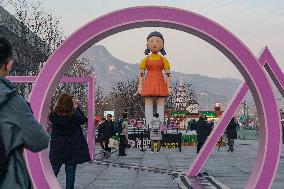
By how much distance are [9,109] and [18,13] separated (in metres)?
39.8

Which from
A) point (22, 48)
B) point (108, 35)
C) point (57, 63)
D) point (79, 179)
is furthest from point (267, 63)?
point (22, 48)

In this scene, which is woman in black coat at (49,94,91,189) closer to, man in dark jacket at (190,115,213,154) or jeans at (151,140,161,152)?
man in dark jacket at (190,115,213,154)

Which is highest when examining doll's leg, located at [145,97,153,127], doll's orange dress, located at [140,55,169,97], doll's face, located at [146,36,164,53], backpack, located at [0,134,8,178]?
doll's face, located at [146,36,164,53]

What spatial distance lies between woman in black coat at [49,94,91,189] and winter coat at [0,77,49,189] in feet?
15.5

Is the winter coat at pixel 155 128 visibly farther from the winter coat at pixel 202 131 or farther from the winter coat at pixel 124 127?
the winter coat at pixel 202 131

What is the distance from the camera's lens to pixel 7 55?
11.7 feet

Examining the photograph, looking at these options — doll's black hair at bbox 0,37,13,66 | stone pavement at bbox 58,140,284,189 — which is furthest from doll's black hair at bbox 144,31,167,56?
doll's black hair at bbox 0,37,13,66

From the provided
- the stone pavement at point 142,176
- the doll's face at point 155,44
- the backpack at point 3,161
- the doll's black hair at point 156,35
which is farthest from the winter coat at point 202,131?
the backpack at point 3,161

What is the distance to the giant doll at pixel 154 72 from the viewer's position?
91.8 feet

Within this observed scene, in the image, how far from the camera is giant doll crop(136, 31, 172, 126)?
2797cm

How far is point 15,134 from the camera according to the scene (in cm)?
346

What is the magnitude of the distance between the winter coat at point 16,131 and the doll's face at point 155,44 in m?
24.4

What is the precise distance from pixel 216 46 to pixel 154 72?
66.3ft

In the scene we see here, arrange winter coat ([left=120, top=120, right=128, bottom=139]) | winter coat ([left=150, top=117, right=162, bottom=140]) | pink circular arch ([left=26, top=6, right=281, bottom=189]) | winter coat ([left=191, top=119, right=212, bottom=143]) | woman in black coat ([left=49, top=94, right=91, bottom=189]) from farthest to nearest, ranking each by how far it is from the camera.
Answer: winter coat ([left=150, top=117, right=162, bottom=140]) < winter coat ([left=120, top=120, right=128, bottom=139]) < winter coat ([left=191, top=119, right=212, bottom=143]) < woman in black coat ([left=49, top=94, right=91, bottom=189]) < pink circular arch ([left=26, top=6, right=281, bottom=189])
